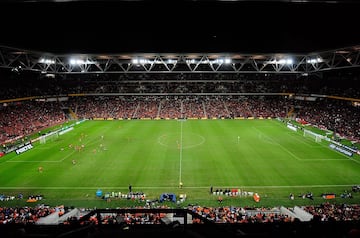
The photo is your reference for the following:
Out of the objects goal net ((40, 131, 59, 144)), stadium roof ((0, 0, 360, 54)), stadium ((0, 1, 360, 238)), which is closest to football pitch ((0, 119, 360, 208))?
stadium ((0, 1, 360, 238))

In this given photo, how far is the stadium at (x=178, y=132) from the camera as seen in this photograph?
39.5ft

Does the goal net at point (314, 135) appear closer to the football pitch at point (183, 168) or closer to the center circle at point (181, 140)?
the football pitch at point (183, 168)

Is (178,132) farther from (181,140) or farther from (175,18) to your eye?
(175,18)

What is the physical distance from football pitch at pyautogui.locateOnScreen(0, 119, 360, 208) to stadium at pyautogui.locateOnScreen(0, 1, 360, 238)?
0.63 ft

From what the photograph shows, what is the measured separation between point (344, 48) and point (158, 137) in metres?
34.3

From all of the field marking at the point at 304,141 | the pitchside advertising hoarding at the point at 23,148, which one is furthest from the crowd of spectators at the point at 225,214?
the field marking at the point at 304,141

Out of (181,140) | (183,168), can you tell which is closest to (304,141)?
(181,140)

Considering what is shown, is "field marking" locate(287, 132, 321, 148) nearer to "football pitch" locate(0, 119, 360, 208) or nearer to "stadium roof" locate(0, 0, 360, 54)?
"football pitch" locate(0, 119, 360, 208)

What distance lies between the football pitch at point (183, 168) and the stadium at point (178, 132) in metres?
0.19

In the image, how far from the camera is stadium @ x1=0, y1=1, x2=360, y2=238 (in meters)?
12.0

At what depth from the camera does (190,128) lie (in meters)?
49.8

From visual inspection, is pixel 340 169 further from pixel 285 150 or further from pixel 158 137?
pixel 158 137

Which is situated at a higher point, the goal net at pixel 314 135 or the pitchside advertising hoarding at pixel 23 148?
the goal net at pixel 314 135

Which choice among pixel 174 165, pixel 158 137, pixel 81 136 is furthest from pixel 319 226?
pixel 81 136
